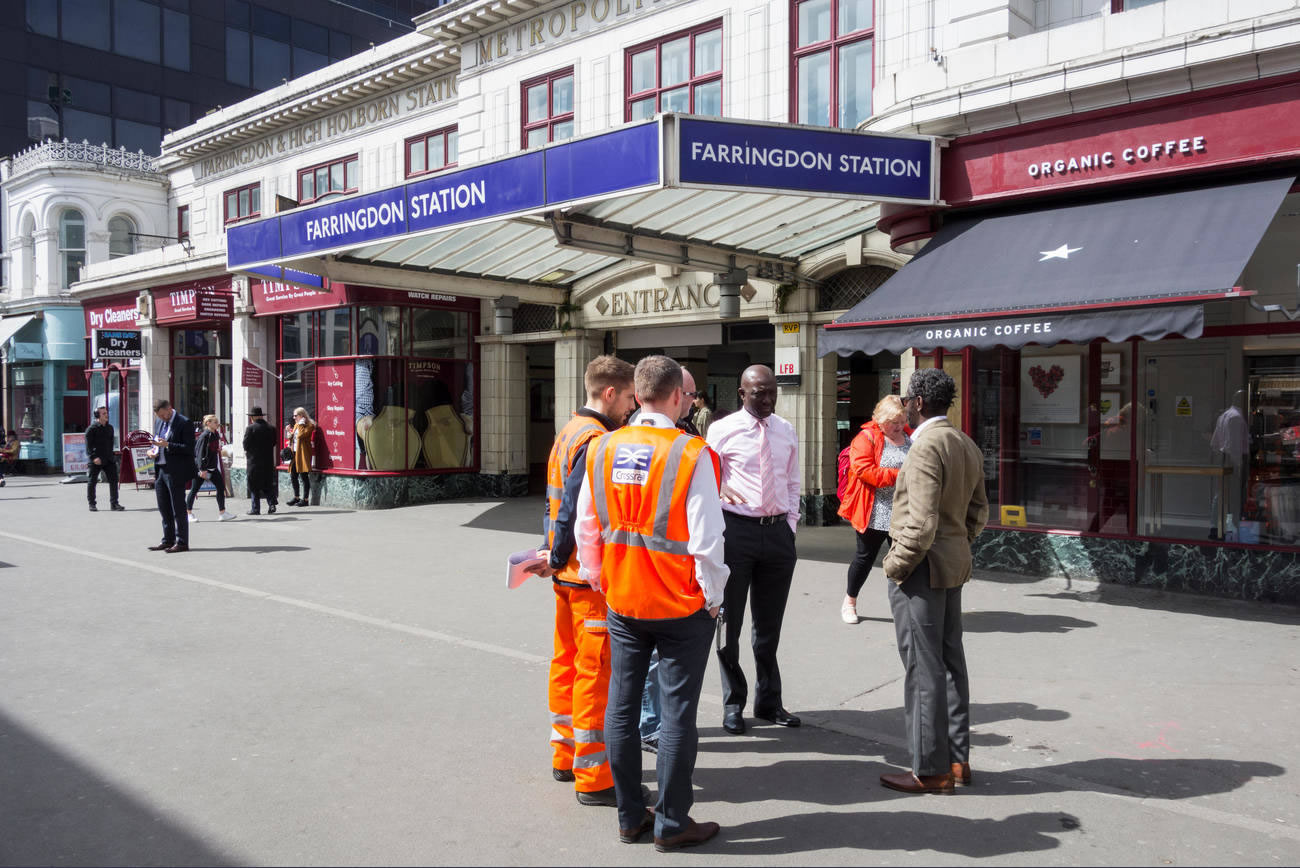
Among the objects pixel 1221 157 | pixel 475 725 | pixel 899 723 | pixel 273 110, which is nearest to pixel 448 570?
pixel 475 725

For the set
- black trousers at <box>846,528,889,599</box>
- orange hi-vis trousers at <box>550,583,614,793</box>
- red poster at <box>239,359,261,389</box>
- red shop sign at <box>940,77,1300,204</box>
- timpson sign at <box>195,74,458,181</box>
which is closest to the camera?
orange hi-vis trousers at <box>550,583,614,793</box>

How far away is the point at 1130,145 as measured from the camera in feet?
27.0

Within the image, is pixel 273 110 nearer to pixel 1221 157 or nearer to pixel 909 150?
pixel 909 150

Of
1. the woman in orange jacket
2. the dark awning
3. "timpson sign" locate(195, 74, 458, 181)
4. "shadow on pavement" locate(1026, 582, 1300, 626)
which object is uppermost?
"timpson sign" locate(195, 74, 458, 181)

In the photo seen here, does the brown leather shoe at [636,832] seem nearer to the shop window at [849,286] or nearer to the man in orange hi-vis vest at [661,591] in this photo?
the man in orange hi-vis vest at [661,591]

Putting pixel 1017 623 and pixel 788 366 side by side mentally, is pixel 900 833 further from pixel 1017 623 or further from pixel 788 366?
pixel 788 366

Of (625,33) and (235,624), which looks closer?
(235,624)

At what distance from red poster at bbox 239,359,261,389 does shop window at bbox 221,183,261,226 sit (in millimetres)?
4471

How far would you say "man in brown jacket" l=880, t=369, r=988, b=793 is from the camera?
13.8 ft

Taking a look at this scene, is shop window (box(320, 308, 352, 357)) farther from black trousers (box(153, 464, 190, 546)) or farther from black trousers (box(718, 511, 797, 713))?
black trousers (box(718, 511, 797, 713))

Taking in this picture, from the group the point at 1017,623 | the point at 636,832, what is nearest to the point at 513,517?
the point at 1017,623

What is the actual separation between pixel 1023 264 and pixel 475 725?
6030mm

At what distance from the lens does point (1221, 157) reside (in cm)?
776

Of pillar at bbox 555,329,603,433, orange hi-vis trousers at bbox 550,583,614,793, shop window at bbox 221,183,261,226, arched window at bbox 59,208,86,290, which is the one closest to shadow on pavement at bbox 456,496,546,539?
pillar at bbox 555,329,603,433
